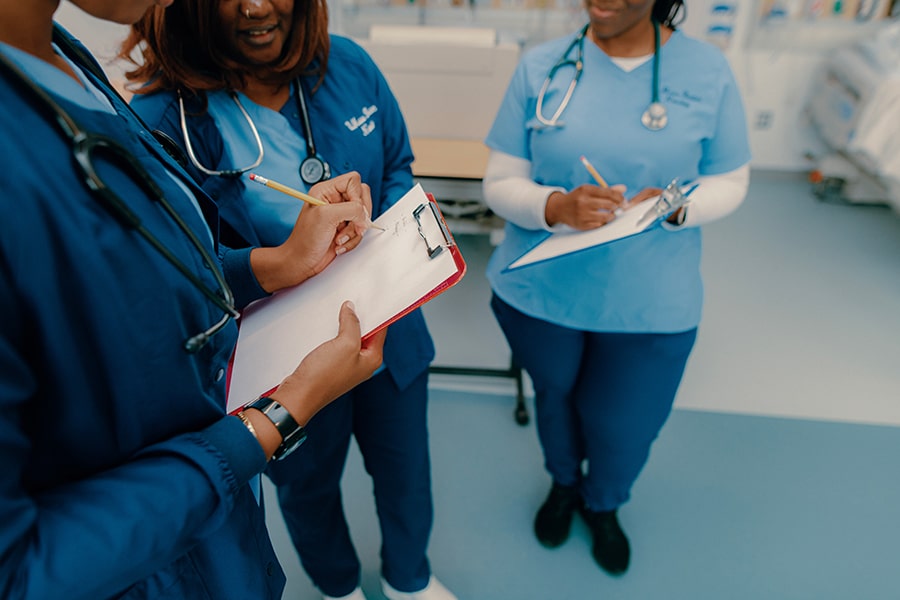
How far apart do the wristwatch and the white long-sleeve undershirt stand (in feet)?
2.29

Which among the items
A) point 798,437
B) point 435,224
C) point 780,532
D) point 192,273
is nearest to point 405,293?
point 435,224

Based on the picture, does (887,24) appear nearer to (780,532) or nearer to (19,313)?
(780,532)

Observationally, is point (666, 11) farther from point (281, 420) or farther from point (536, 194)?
point (281, 420)

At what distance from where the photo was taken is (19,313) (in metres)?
0.41

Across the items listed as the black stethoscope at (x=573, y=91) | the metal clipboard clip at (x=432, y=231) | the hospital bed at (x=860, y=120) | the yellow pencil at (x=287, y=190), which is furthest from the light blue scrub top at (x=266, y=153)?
the hospital bed at (x=860, y=120)

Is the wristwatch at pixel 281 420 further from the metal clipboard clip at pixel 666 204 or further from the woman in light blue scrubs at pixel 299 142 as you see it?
the metal clipboard clip at pixel 666 204

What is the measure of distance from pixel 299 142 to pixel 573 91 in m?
0.56

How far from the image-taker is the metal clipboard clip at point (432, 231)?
28.2 inches

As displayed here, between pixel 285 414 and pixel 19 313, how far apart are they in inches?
10.9

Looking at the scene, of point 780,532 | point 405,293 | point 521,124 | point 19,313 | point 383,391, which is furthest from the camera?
point 780,532

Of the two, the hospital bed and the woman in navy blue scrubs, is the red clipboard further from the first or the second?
the hospital bed

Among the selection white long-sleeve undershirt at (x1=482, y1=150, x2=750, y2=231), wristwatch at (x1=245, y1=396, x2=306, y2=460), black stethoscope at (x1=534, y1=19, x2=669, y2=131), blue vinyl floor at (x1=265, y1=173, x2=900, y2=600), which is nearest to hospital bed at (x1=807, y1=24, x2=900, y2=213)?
blue vinyl floor at (x1=265, y1=173, x2=900, y2=600)

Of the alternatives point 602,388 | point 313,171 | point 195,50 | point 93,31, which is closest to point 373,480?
point 602,388

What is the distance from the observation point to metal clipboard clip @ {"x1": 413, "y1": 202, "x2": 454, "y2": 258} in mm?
716
